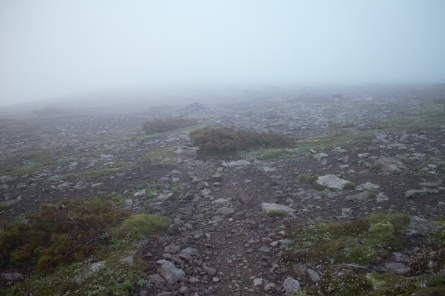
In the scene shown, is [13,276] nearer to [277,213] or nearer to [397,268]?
[277,213]

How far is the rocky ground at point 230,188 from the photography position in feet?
17.8

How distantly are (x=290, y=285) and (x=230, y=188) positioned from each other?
501 centimetres

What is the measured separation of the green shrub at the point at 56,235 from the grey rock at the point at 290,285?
4.39 metres

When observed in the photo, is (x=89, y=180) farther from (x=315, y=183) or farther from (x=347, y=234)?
(x=347, y=234)

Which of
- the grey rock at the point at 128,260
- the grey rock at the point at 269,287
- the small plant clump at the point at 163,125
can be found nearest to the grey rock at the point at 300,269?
the grey rock at the point at 269,287

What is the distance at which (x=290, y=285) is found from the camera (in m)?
4.71

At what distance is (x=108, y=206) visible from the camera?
7.50 metres

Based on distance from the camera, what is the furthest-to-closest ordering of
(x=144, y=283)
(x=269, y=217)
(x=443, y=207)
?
(x=269, y=217) → (x=443, y=207) → (x=144, y=283)

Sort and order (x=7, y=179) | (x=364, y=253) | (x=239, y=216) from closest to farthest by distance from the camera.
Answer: (x=364, y=253) → (x=239, y=216) → (x=7, y=179)

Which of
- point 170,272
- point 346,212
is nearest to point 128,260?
point 170,272

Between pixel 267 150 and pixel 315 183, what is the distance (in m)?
4.38

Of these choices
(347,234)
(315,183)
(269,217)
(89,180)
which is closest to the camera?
(347,234)

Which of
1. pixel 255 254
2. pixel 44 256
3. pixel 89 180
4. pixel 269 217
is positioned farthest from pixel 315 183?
pixel 89 180

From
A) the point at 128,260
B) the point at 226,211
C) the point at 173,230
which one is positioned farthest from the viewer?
the point at 226,211
